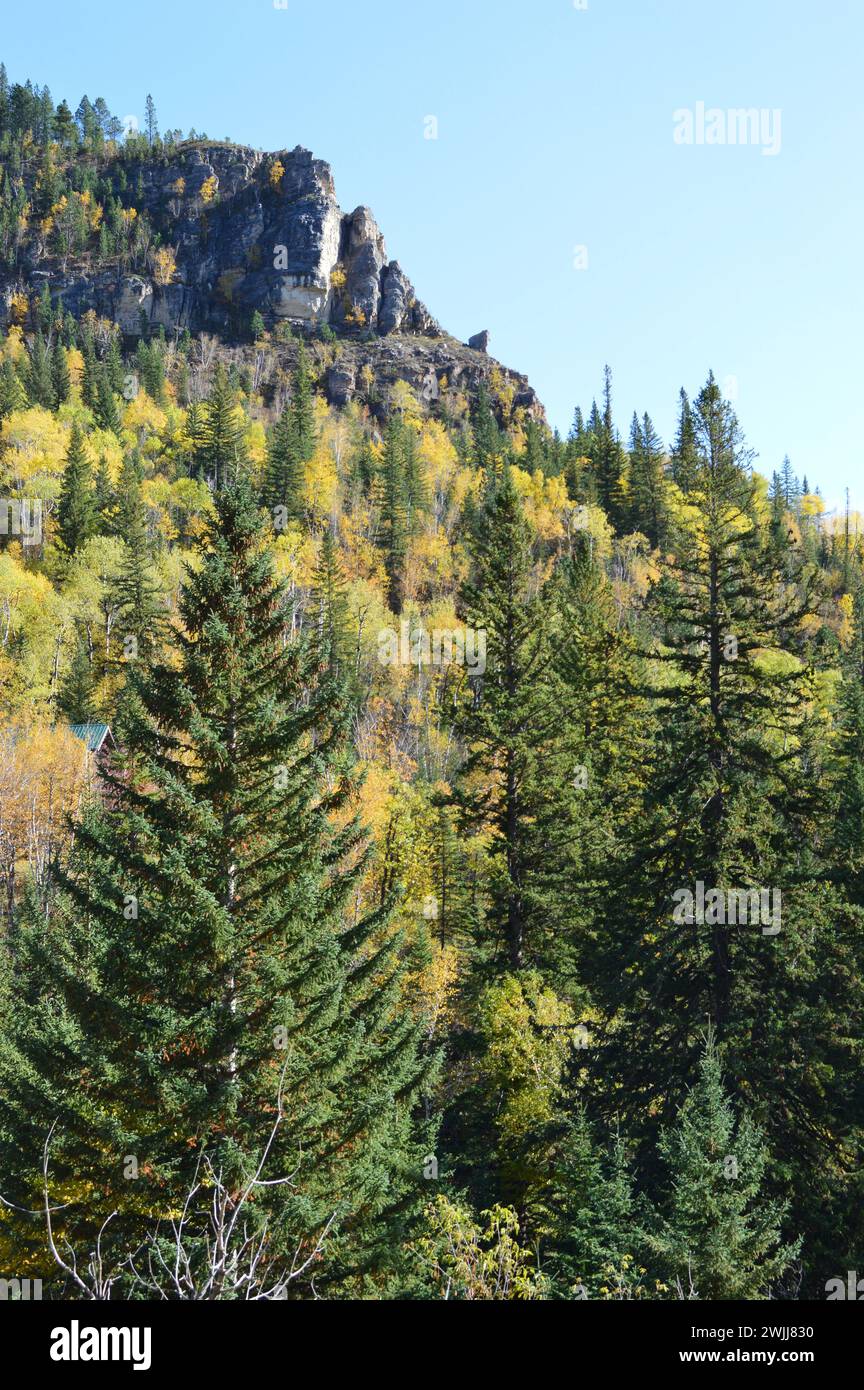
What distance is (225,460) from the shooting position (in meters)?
79.5

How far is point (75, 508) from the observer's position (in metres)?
64.9

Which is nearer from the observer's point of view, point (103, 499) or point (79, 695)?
point (79, 695)

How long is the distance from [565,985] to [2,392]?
8030cm

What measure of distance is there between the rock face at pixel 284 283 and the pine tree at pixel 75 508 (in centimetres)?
7325

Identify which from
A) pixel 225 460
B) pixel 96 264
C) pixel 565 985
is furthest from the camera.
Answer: pixel 96 264

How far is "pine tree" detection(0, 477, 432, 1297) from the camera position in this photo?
11.5m

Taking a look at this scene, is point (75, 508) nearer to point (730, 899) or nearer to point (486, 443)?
point (486, 443)

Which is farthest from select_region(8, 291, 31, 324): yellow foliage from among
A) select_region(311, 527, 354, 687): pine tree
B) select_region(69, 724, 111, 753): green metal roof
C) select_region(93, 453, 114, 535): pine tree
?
select_region(69, 724, 111, 753): green metal roof

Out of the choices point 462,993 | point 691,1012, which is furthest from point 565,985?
point 691,1012

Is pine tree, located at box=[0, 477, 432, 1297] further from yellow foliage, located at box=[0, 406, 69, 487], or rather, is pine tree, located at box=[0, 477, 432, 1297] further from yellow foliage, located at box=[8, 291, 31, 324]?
yellow foliage, located at box=[8, 291, 31, 324]

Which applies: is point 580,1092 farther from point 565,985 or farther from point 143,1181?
point 143,1181

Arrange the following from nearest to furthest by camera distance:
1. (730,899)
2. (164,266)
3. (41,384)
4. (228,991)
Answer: (228,991), (730,899), (41,384), (164,266)

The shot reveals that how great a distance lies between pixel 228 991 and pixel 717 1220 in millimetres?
6429

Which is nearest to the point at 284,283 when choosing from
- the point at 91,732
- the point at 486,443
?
the point at 486,443
